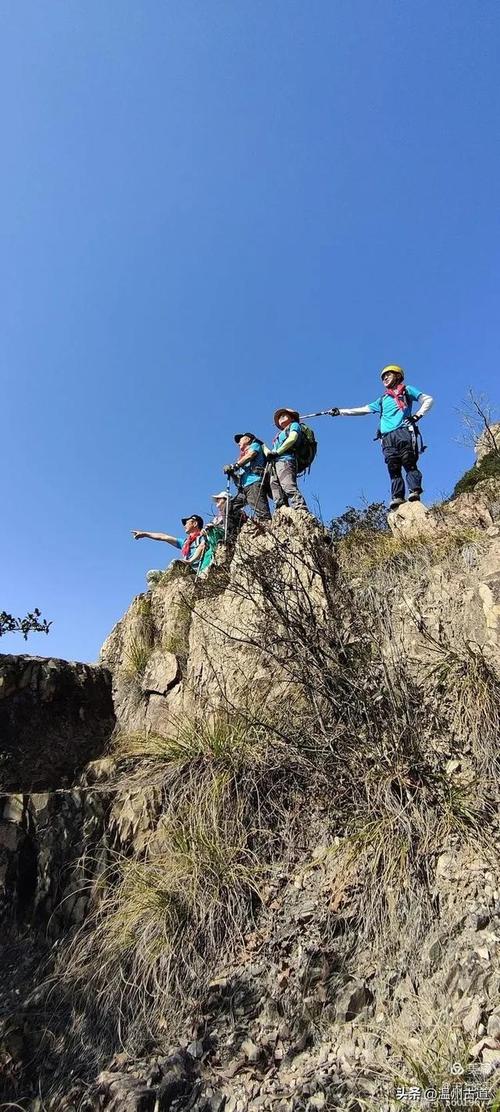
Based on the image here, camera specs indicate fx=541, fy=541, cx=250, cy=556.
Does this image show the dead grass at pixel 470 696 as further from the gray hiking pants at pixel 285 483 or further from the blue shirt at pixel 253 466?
the blue shirt at pixel 253 466

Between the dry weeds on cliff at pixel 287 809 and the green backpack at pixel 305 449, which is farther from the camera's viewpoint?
the green backpack at pixel 305 449

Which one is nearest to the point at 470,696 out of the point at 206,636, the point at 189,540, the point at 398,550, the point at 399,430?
the point at 398,550

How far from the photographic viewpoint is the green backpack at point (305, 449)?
7.46 meters

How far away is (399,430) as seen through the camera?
6953mm

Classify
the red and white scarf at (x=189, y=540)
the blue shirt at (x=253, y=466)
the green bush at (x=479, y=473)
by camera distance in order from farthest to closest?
the green bush at (x=479, y=473) < the red and white scarf at (x=189, y=540) < the blue shirt at (x=253, y=466)

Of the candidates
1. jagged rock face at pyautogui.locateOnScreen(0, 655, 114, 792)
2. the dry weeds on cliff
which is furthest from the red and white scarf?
the dry weeds on cliff

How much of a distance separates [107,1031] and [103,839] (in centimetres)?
147

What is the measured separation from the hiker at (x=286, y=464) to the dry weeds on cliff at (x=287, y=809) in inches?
99.0

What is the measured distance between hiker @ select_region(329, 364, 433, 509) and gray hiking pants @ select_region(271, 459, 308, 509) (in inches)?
48.2

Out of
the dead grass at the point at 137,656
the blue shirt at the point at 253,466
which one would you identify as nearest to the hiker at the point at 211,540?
the blue shirt at the point at 253,466

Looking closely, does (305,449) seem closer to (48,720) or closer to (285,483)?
(285,483)

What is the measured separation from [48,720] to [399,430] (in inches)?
221

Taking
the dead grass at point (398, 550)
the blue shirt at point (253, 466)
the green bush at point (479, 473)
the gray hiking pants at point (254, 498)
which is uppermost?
the green bush at point (479, 473)

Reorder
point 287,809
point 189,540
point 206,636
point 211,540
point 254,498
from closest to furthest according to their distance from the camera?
point 287,809 < point 206,636 < point 254,498 < point 211,540 < point 189,540
